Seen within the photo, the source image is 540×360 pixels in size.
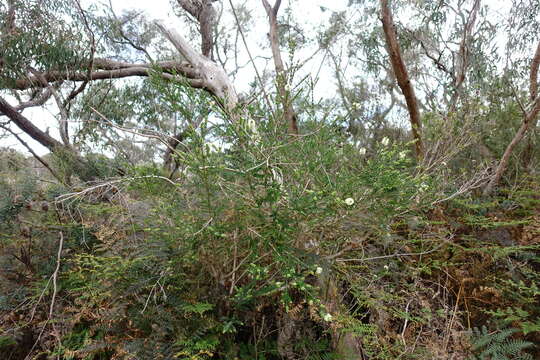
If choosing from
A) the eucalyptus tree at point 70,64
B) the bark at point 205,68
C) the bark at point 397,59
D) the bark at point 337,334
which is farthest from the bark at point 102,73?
the bark at point 337,334

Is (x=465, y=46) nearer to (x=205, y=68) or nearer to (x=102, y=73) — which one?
(x=205, y=68)

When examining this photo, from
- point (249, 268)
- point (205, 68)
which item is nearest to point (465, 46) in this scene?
point (205, 68)

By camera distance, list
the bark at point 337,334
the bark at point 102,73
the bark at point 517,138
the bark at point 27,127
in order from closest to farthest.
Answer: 1. the bark at point 337,334
2. the bark at point 517,138
3. the bark at point 27,127
4. the bark at point 102,73

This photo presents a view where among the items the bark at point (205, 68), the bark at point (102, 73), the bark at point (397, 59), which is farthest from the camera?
the bark at point (102, 73)

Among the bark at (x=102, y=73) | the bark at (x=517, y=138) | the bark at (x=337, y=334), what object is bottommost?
the bark at (x=337, y=334)

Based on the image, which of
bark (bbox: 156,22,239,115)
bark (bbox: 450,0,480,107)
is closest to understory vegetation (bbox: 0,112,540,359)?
bark (bbox: 156,22,239,115)

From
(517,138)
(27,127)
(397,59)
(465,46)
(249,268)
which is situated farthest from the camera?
(27,127)

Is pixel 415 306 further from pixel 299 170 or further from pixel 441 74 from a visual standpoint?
pixel 441 74

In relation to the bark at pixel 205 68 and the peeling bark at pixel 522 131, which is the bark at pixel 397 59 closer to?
the peeling bark at pixel 522 131

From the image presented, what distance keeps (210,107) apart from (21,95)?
5.85m

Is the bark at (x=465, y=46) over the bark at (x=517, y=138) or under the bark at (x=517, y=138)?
over

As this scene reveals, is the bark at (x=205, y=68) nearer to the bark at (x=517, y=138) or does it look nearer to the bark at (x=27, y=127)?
the bark at (x=27, y=127)

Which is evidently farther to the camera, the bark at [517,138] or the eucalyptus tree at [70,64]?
the eucalyptus tree at [70,64]

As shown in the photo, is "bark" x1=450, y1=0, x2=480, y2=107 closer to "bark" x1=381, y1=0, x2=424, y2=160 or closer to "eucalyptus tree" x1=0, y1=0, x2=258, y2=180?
"bark" x1=381, y1=0, x2=424, y2=160
